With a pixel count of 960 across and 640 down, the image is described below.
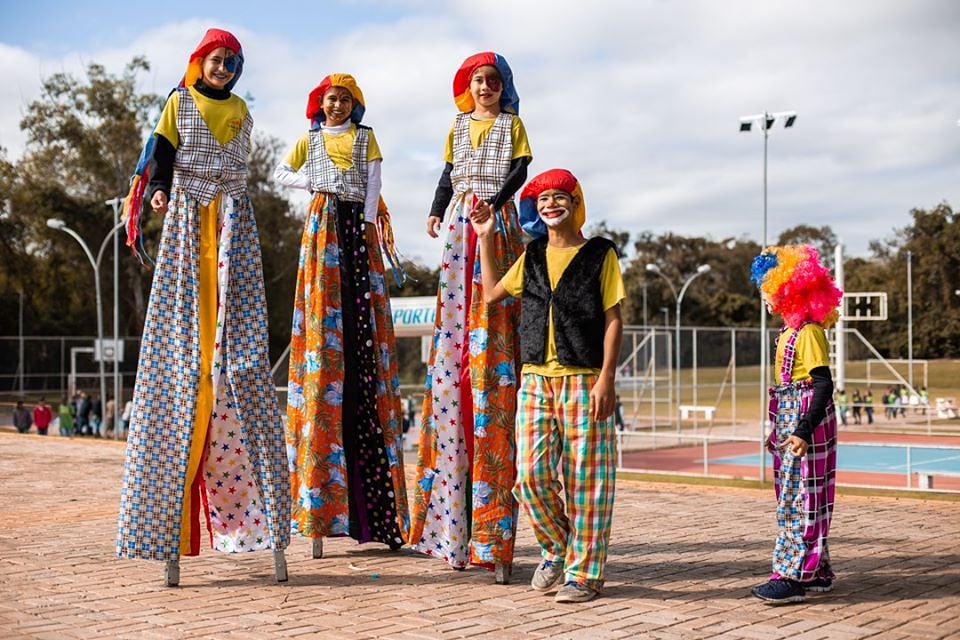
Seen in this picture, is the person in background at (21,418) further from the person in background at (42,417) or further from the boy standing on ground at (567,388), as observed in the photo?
the boy standing on ground at (567,388)

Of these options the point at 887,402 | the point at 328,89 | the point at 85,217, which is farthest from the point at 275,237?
the point at 328,89

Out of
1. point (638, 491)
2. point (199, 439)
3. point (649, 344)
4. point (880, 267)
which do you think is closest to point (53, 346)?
point (649, 344)

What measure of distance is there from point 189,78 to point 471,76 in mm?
1454

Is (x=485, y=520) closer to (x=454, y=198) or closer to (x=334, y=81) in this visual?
(x=454, y=198)

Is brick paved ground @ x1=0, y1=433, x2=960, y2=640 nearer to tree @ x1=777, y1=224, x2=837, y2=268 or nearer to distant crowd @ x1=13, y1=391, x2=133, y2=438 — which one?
distant crowd @ x1=13, y1=391, x2=133, y2=438

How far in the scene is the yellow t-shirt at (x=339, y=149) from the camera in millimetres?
6289

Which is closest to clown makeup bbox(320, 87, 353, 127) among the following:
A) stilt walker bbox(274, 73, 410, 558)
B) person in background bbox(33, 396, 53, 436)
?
stilt walker bbox(274, 73, 410, 558)

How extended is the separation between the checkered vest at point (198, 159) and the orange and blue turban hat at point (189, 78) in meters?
0.12

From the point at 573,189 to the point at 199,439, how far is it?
2221 millimetres

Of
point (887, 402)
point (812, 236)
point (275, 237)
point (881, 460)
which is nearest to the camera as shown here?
point (881, 460)

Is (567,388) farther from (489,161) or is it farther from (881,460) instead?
(881,460)

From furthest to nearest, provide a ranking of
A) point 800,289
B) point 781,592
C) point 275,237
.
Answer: point 275,237, point 800,289, point 781,592

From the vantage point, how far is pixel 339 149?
629cm

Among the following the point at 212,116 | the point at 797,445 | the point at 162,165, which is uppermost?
the point at 212,116
